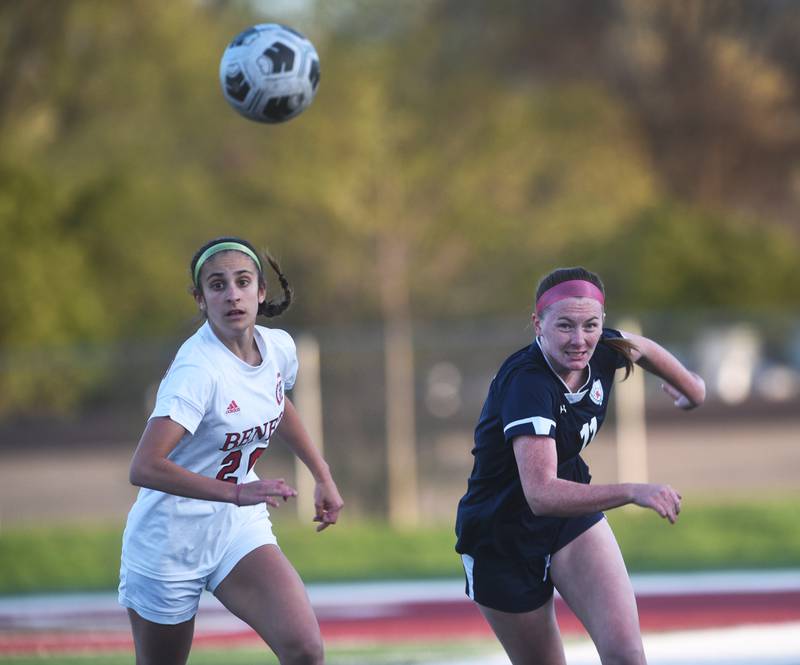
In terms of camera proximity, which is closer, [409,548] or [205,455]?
[205,455]

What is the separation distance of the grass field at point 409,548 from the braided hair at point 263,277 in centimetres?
595

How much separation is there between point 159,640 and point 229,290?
1.31m

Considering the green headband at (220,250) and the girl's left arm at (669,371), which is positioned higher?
the green headband at (220,250)

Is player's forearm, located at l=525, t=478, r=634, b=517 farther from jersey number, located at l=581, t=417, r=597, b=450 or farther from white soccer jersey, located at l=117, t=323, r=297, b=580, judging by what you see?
white soccer jersey, located at l=117, t=323, r=297, b=580

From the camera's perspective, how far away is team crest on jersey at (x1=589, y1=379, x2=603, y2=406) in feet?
15.6

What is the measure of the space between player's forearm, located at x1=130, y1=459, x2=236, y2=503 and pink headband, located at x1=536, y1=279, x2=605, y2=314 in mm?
1297

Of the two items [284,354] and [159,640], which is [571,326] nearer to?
[284,354]

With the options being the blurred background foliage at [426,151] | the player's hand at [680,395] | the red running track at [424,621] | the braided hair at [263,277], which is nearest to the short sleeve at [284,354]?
the braided hair at [263,277]

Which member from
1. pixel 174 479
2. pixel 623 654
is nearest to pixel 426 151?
pixel 174 479

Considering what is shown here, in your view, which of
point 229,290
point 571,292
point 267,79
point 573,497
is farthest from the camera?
point 267,79

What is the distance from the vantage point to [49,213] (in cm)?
2091

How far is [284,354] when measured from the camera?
513 centimetres

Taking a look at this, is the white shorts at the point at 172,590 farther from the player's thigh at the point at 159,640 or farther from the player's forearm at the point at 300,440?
the player's forearm at the point at 300,440

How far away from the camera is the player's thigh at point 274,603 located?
463 cm
